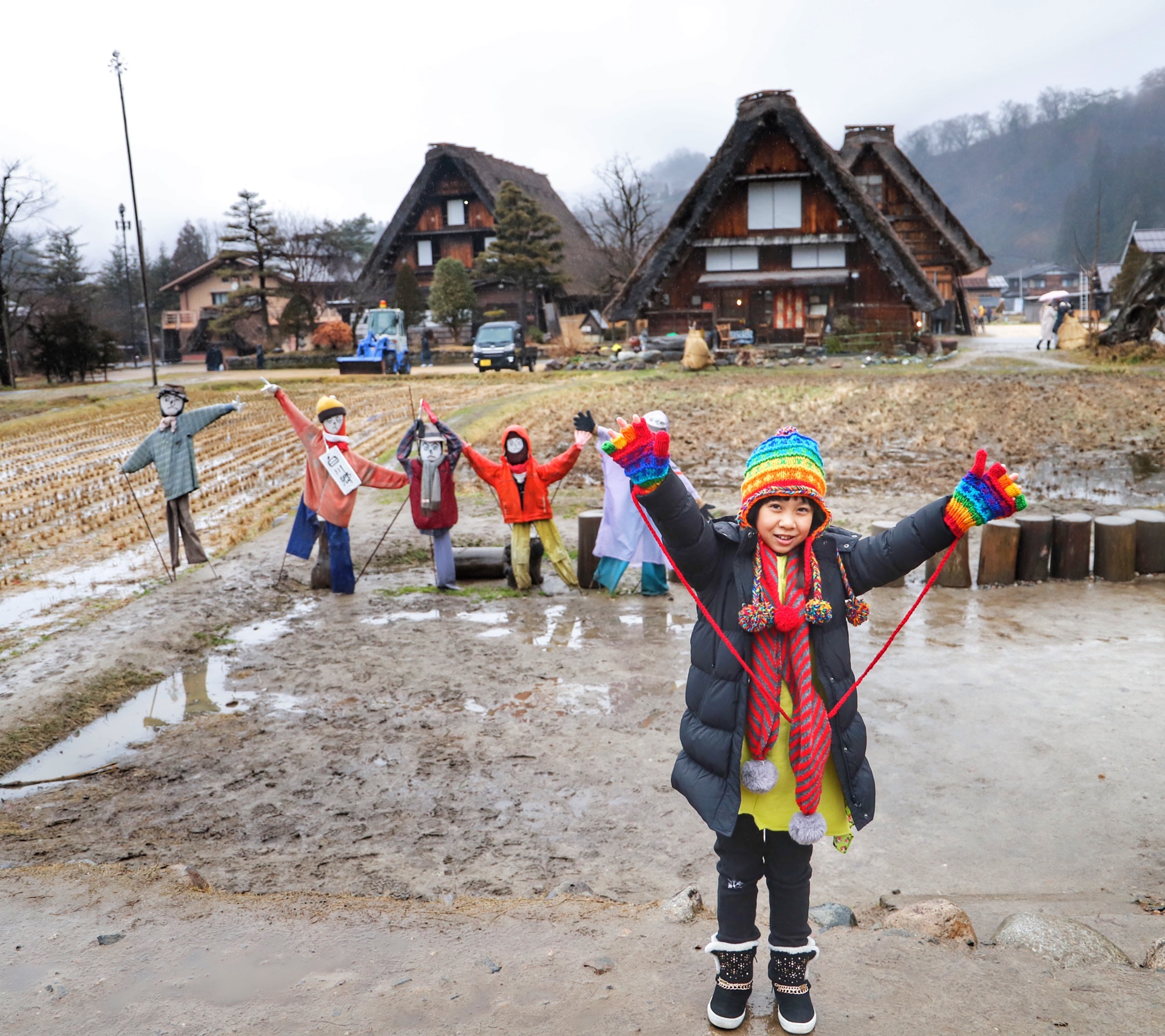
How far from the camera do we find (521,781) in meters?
→ 5.16

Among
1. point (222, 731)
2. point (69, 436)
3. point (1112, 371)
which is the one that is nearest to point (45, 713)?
point (222, 731)

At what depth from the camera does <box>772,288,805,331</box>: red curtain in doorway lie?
3209 centimetres

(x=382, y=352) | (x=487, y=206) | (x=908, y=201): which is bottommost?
(x=382, y=352)

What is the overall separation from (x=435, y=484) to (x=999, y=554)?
493 centimetres

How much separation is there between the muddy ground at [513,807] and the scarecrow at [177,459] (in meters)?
0.41

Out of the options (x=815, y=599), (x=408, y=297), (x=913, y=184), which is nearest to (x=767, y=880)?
(x=815, y=599)

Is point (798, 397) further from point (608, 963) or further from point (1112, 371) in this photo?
point (608, 963)

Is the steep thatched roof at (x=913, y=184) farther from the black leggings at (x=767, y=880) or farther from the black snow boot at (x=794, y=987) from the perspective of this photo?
the black snow boot at (x=794, y=987)

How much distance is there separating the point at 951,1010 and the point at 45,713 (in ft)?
17.7

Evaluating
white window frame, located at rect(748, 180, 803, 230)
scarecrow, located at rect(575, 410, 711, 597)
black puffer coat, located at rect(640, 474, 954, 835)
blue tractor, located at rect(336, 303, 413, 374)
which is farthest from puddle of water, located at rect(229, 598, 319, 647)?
white window frame, located at rect(748, 180, 803, 230)

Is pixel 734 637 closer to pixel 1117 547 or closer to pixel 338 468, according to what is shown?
pixel 338 468

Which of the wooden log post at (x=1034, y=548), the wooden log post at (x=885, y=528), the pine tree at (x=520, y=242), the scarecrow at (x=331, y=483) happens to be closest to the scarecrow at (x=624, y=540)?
the wooden log post at (x=885, y=528)

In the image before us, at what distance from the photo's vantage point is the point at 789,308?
32.2m

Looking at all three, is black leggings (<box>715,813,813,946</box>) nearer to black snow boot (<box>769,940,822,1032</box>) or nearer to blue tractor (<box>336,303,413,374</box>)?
black snow boot (<box>769,940,822,1032</box>)
